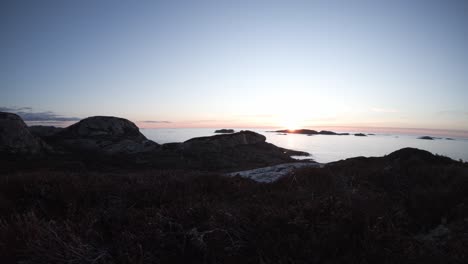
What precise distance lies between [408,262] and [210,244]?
2.38m

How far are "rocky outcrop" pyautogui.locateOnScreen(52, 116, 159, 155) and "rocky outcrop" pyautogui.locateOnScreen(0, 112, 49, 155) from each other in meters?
5.01

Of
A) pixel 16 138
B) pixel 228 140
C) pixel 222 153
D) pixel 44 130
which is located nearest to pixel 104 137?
pixel 16 138

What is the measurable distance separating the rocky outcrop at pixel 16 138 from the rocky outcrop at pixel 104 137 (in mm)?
5010

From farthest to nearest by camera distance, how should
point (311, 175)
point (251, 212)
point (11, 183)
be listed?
1. point (311, 175)
2. point (11, 183)
3. point (251, 212)

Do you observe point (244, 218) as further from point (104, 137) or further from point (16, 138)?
point (104, 137)

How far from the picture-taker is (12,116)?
31797 mm

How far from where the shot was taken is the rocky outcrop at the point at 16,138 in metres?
28.7

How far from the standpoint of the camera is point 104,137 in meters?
40.2

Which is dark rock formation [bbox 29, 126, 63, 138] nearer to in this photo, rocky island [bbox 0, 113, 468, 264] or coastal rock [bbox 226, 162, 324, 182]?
rocky island [bbox 0, 113, 468, 264]

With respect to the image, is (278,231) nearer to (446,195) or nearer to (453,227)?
(453,227)

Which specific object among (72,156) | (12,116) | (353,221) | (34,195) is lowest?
(72,156)

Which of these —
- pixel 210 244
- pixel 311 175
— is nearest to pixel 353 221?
pixel 210 244

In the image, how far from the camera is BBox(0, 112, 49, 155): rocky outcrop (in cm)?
2869

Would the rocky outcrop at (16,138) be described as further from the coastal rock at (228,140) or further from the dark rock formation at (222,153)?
the coastal rock at (228,140)
